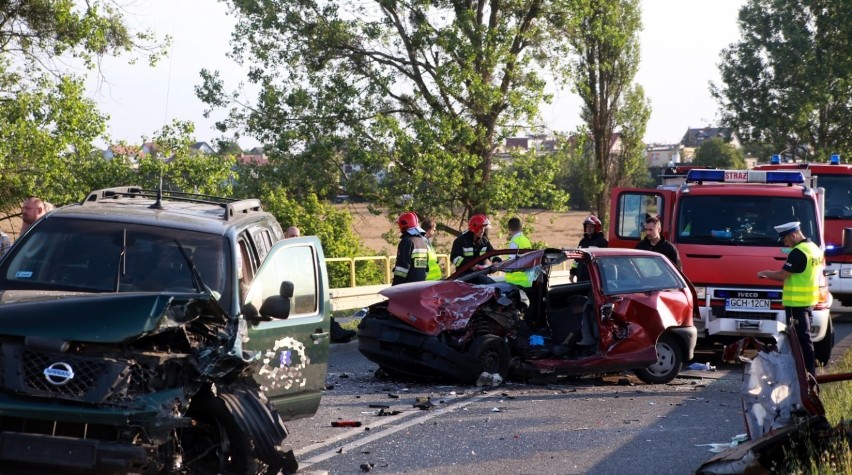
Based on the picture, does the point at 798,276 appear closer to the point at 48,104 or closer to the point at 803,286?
the point at 803,286

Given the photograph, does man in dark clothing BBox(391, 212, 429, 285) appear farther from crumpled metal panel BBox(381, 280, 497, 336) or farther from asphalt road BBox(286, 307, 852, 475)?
crumpled metal panel BBox(381, 280, 497, 336)

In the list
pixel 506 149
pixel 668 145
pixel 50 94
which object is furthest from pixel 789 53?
pixel 668 145

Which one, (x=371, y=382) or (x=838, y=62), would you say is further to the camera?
(x=838, y=62)

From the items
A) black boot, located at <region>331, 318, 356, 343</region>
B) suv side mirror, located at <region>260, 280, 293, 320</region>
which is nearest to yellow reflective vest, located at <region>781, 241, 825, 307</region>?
black boot, located at <region>331, 318, 356, 343</region>

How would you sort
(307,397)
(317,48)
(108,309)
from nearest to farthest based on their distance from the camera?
(108,309), (307,397), (317,48)

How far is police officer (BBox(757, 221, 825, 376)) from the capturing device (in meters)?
12.3

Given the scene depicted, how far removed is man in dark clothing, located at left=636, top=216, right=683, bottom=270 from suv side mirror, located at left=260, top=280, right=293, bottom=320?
26.5 ft

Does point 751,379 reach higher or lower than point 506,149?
lower

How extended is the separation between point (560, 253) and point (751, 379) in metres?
4.84

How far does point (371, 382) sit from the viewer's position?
40.0 feet

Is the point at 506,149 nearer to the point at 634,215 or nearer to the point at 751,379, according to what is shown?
the point at 634,215

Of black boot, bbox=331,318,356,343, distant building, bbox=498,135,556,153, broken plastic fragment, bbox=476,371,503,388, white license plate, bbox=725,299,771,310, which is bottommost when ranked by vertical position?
black boot, bbox=331,318,356,343

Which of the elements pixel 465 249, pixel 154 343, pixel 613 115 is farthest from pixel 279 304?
pixel 613 115

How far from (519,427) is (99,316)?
4.59 metres
